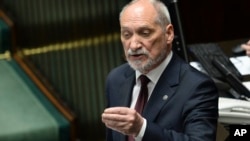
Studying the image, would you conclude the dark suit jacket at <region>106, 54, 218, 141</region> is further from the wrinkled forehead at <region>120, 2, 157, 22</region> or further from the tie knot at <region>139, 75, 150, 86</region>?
the wrinkled forehead at <region>120, 2, 157, 22</region>

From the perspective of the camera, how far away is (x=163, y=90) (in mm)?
2014

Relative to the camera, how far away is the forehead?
1.92 m

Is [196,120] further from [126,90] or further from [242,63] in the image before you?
[242,63]

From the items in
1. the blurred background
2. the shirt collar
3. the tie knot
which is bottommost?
the blurred background

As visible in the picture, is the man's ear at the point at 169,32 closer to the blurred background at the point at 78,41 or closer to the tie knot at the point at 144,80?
the tie knot at the point at 144,80

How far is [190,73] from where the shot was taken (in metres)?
2.01

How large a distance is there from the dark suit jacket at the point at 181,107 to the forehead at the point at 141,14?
0.21 meters

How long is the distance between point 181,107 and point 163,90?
0.33ft

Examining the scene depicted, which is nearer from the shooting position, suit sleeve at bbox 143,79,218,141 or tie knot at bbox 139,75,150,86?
suit sleeve at bbox 143,79,218,141

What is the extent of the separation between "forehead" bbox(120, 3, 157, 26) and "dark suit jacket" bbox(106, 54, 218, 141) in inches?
8.2

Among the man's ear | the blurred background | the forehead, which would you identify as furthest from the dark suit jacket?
the blurred background

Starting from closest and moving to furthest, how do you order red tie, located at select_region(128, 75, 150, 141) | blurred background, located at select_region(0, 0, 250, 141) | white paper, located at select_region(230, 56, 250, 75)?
red tie, located at select_region(128, 75, 150, 141), white paper, located at select_region(230, 56, 250, 75), blurred background, located at select_region(0, 0, 250, 141)

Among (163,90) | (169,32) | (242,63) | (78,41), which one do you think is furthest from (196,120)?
(78,41)

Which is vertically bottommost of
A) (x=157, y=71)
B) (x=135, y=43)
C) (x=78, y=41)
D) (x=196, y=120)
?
(x=78, y=41)
